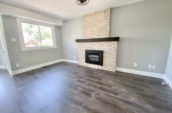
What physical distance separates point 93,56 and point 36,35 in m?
3.07

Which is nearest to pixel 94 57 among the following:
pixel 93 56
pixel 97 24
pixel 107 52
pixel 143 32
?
pixel 93 56

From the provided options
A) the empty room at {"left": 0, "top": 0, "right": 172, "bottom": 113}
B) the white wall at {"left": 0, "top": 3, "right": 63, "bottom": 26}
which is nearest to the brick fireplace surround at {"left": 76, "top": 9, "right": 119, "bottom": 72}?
the empty room at {"left": 0, "top": 0, "right": 172, "bottom": 113}

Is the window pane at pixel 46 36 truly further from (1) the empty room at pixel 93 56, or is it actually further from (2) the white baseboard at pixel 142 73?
(2) the white baseboard at pixel 142 73

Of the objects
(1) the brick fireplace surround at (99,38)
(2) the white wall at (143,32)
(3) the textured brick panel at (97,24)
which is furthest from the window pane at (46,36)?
(2) the white wall at (143,32)

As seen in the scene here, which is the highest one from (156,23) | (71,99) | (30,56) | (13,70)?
(156,23)

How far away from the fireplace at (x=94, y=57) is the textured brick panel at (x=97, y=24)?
30.1 inches

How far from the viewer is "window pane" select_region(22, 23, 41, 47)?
3.48m

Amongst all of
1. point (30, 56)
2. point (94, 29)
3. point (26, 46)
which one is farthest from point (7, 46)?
point (94, 29)

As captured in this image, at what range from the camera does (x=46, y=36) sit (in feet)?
14.3

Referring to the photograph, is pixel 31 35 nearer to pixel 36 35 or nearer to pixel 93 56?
pixel 36 35

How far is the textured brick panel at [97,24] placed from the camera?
3326 millimetres

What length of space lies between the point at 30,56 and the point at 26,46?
1.61 ft

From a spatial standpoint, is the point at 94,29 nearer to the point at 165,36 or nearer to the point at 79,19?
the point at 79,19

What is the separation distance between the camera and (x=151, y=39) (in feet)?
8.74
